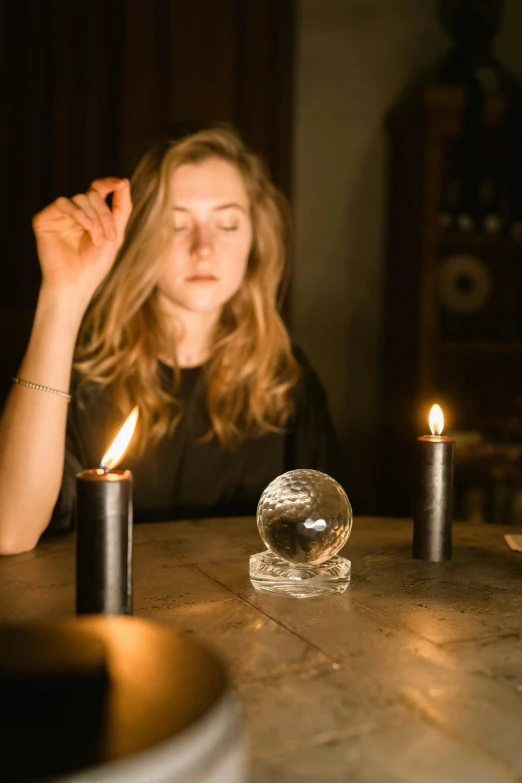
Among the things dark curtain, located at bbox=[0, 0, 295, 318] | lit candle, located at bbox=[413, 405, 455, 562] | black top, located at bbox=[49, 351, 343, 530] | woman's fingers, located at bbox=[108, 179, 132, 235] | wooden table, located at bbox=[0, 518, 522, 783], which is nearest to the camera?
wooden table, located at bbox=[0, 518, 522, 783]

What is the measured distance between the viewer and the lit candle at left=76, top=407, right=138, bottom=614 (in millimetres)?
703

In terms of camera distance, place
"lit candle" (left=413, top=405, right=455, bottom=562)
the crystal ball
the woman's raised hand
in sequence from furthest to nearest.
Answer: the woman's raised hand, "lit candle" (left=413, top=405, right=455, bottom=562), the crystal ball

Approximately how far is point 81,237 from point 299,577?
38.8 inches

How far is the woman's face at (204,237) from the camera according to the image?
1.77 m

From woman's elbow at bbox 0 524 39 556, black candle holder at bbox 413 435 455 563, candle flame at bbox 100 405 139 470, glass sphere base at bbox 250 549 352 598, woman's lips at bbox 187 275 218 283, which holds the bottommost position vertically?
woman's elbow at bbox 0 524 39 556

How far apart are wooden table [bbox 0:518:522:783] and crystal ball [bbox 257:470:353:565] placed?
63 mm

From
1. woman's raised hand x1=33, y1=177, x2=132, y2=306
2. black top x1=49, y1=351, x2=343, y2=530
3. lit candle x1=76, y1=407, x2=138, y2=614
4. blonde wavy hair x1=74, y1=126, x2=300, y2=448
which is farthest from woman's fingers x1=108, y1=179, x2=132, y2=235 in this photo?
lit candle x1=76, y1=407, x2=138, y2=614

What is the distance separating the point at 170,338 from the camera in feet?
6.20

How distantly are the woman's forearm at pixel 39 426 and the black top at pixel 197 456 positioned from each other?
0.29m

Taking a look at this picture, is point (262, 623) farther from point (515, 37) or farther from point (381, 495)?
point (515, 37)

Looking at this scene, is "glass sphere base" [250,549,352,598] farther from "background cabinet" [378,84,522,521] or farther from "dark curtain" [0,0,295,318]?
"dark curtain" [0,0,295,318]

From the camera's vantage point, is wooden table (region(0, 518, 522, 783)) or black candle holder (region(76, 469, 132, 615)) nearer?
wooden table (region(0, 518, 522, 783))

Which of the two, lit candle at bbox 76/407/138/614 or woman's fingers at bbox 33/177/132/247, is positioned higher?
woman's fingers at bbox 33/177/132/247

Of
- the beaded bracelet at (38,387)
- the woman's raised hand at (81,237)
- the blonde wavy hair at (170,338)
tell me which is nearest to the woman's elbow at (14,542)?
the beaded bracelet at (38,387)
